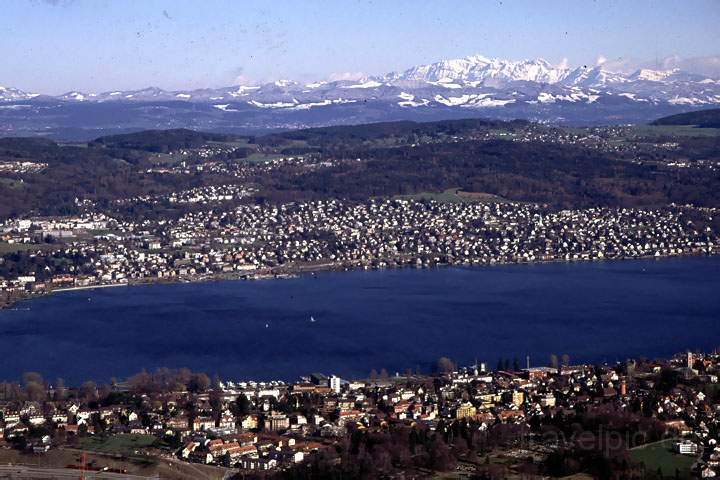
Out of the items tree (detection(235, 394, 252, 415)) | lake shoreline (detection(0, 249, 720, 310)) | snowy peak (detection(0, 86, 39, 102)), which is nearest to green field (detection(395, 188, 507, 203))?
lake shoreline (detection(0, 249, 720, 310))

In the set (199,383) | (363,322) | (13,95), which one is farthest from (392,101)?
(199,383)

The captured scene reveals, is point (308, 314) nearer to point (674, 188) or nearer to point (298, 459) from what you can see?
point (298, 459)

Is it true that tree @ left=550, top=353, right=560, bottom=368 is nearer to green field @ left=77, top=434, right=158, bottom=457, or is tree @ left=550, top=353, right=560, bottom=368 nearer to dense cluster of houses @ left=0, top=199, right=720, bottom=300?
green field @ left=77, top=434, right=158, bottom=457

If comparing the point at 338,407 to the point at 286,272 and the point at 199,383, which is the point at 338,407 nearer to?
the point at 199,383

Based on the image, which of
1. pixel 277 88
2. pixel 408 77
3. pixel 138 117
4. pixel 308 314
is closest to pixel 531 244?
pixel 308 314

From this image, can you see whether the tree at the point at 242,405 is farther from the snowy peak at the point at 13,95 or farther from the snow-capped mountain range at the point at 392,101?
the snowy peak at the point at 13,95

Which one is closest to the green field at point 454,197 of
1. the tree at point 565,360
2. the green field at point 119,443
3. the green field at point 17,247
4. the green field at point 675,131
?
the green field at point 17,247
